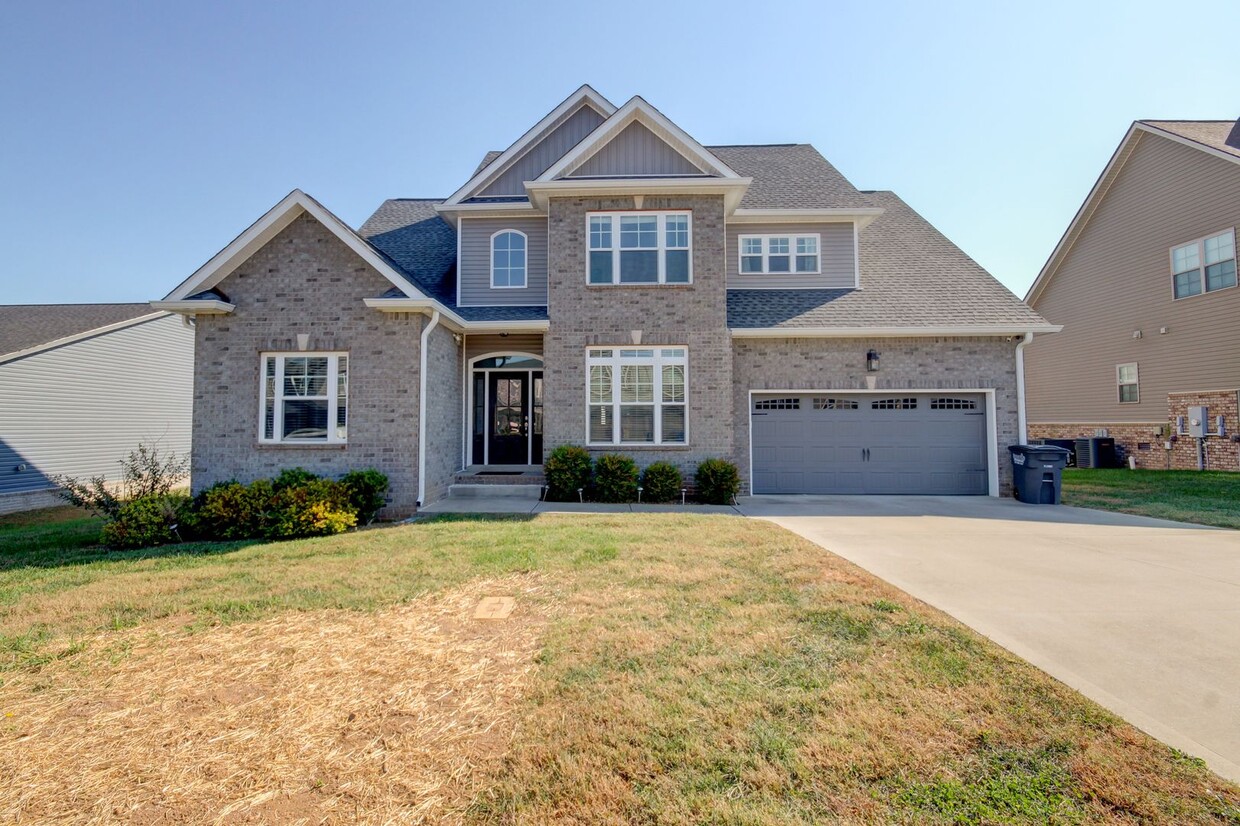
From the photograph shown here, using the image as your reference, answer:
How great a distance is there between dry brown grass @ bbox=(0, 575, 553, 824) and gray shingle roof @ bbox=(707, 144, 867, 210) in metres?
12.1

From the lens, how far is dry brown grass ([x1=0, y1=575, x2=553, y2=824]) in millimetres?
2586

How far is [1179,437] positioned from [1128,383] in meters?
2.38

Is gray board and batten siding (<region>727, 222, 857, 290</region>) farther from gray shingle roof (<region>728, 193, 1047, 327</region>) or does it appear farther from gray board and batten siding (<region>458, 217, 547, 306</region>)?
gray board and batten siding (<region>458, 217, 547, 306</region>)

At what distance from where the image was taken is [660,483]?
11156 mm

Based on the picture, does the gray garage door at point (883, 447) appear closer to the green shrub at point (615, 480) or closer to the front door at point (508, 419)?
the green shrub at point (615, 480)

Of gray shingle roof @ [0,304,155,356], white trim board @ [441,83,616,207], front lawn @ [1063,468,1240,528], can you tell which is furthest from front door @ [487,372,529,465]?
front lawn @ [1063,468,1240,528]

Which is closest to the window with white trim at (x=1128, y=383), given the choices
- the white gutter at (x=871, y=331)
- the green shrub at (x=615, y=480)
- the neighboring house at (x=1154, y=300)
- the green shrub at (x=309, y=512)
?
the neighboring house at (x=1154, y=300)

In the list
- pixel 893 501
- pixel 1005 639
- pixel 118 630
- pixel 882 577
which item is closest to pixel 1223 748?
pixel 1005 639

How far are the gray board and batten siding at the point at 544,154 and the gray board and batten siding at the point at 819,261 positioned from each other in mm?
4361

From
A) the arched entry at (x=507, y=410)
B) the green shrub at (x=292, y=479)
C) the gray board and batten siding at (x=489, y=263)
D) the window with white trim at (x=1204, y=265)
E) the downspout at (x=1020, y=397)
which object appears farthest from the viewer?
the window with white trim at (x=1204, y=265)

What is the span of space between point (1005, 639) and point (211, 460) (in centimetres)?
1204

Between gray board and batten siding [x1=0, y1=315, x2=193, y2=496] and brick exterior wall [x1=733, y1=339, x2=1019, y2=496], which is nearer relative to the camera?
brick exterior wall [x1=733, y1=339, x2=1019, y2=496]

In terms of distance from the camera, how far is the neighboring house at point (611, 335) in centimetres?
1016

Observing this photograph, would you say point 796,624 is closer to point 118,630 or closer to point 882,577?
point 882,577
